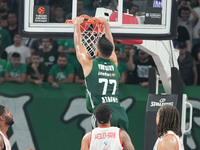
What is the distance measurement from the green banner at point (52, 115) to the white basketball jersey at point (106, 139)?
5.91 meters

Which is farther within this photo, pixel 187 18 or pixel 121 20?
pixel 187 18

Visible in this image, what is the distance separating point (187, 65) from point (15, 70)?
373 cm

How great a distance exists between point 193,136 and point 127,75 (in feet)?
6.34

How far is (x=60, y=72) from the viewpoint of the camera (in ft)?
42.4

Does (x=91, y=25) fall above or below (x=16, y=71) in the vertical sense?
above

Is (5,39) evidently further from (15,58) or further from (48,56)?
(48,56)

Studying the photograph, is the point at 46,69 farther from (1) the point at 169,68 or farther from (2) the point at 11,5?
(1) the point at 169,68

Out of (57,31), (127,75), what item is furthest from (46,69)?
(57,31)

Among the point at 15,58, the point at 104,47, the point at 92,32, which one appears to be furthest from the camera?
the point at 15,58

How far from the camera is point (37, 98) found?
42.6 feet

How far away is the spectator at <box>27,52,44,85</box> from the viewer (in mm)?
12859

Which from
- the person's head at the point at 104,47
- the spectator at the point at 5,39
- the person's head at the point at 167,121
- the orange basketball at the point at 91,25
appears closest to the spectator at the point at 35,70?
the spectator at the point at 5,39

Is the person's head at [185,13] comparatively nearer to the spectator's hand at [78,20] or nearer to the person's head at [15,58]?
the person's head at [15,58]

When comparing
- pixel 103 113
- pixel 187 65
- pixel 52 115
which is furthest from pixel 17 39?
pixel 103 113
